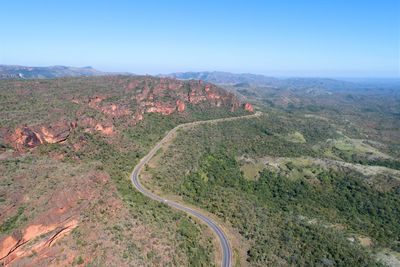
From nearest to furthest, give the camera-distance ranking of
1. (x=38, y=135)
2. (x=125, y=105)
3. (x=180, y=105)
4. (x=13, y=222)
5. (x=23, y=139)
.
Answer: (x=13, y=222) → (x=23, y=139) → (x=38, y=135) → (x=125, y=105) → (x=180, y=105)

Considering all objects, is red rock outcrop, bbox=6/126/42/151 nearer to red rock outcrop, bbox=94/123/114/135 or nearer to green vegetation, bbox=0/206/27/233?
red rock outcrop, bbox=94/123/114/135

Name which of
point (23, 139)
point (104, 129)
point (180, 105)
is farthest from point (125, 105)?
point (23, 139)

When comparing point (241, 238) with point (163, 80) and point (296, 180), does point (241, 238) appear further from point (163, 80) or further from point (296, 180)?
point (163, 80)

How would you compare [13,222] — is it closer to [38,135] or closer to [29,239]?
[29,239]

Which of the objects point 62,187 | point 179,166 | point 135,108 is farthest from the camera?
point 135,108

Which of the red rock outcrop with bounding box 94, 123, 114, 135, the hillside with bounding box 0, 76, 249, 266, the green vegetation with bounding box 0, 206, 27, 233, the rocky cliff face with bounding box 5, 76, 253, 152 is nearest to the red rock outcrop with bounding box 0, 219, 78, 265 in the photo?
the hillside with bounding box 0, 76, 249, 266

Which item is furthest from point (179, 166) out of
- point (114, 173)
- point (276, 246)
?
point (276, 246)
